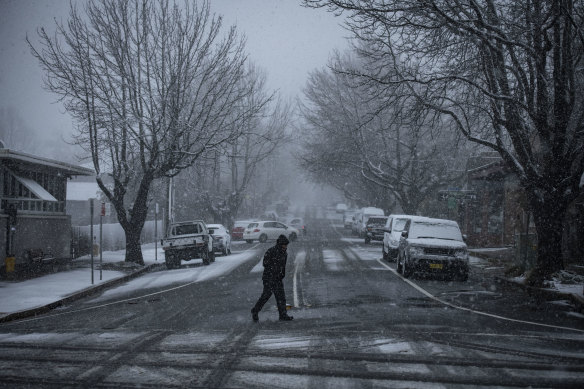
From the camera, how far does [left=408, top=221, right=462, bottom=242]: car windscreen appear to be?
19016mm

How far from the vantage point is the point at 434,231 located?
19.2 metres

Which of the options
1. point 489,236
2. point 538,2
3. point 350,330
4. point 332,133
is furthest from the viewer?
point 332,133

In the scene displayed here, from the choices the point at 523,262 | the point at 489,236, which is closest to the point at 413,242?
the point at 523,262

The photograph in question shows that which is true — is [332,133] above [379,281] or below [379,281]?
above

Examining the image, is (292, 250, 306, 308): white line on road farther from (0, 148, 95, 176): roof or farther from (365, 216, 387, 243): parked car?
(0, 148, 95, 176): roof

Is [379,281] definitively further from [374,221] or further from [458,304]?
[374,221]

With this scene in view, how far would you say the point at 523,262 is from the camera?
19266 mm

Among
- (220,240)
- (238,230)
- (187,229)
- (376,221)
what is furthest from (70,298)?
(238,230)

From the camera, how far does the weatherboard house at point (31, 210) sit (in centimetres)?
2028

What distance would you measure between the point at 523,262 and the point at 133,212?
15.3m

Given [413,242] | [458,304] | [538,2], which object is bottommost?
[458,304]

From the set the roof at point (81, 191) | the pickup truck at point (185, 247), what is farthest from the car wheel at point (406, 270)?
the roof at point (81, 191)

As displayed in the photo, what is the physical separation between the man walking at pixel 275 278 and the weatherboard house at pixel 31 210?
11769mm

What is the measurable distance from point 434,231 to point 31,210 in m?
15.9
